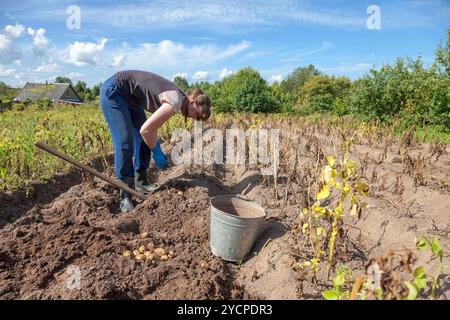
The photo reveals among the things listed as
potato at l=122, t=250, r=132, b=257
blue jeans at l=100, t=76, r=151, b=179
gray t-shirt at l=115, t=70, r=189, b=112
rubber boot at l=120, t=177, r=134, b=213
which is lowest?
potato at l=122, t=250, r=132, b=257

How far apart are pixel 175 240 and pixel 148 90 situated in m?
1.41

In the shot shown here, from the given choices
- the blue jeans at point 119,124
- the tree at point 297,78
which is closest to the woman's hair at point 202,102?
the blue jeans at point 119,124

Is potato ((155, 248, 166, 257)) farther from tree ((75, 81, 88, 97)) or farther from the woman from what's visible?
tree ((75, 81, 88, 97))

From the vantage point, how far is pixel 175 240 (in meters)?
2.81

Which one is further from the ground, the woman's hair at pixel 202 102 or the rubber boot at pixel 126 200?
the woman's hair at pixel 202 102

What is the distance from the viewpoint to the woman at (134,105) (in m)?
3.05

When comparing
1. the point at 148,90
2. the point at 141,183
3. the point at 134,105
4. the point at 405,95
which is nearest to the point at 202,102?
the point at 148,90

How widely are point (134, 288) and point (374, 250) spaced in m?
1.76

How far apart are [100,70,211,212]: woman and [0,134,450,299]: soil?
49 centimetres

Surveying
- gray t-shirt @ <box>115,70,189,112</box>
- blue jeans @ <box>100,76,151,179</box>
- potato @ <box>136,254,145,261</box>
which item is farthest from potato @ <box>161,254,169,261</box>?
gray t-shirt @ <box>115,70,189,112</box>

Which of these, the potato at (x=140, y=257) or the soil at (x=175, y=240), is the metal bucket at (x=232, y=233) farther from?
the potato at (x=140, y=257)

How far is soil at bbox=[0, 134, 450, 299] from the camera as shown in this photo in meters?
2.14

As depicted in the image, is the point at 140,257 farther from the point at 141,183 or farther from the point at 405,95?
the point at 405,95
